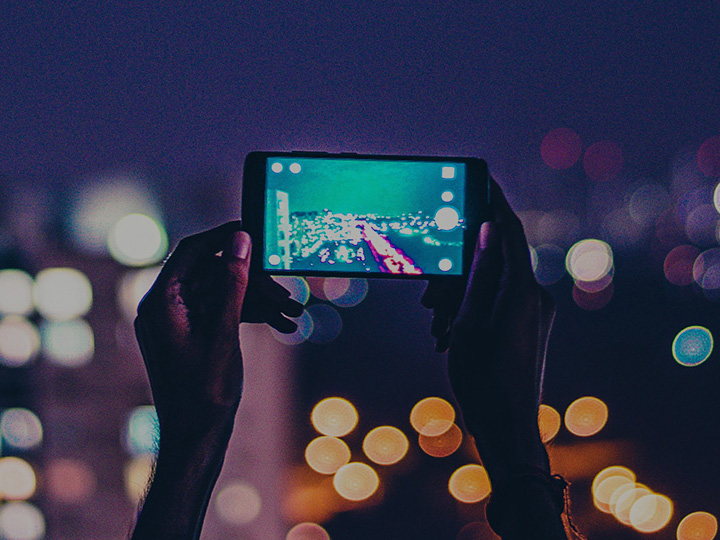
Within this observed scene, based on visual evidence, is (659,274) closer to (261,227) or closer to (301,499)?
(301,499)

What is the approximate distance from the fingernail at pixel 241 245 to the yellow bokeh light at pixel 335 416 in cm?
3483

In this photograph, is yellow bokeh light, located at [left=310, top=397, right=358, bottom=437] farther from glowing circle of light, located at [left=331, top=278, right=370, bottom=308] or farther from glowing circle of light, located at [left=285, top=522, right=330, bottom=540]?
glowing circle of light, located at [left=331, top=278, right=370, bottom=308]

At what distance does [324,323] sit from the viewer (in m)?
35.0

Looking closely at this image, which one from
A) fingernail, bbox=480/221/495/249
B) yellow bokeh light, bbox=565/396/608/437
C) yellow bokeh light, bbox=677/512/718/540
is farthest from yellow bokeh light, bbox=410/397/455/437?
fingernail, bbox=480/221/495/249

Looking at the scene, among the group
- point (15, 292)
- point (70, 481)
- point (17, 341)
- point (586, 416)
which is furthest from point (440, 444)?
point (15, 292)

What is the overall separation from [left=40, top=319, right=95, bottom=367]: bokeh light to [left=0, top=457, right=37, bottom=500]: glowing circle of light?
4765mm

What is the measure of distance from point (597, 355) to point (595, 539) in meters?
9.02

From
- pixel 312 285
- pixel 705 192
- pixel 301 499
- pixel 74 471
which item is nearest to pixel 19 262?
pixel 74 471

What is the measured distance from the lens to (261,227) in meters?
1.44

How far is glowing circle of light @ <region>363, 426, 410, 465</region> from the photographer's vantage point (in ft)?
116

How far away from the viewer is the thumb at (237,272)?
123 cm

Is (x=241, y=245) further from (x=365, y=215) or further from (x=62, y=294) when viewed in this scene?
(x=62, y=294)

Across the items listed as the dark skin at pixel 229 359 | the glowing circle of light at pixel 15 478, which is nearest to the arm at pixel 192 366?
the dark skin at pixel 229 359

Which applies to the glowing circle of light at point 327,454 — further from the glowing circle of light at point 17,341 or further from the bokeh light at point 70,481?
the glowing circle of light at point 17,341
